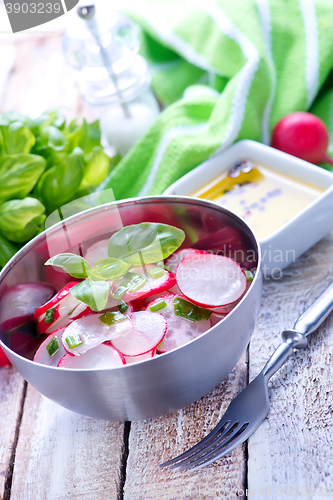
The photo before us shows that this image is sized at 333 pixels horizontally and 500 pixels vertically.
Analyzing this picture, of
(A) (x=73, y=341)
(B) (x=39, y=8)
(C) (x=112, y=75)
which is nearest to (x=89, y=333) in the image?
(A) (x=73, y=341)

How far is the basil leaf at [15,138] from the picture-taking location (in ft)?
2.46

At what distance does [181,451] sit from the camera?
55 cm

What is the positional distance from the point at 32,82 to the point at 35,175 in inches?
27.7

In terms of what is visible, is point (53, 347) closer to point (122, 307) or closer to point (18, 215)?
point (122, 307)

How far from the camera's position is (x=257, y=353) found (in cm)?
65

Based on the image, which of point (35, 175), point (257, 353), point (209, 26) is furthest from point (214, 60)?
point (257, 353)

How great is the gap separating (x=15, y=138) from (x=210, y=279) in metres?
0.40

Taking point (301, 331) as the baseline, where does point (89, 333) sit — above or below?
above

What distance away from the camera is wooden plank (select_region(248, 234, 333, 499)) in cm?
51

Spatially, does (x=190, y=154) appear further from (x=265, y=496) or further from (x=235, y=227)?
(x=265, y=496)

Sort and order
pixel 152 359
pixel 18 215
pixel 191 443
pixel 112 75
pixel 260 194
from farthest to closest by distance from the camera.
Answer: pixel 112 75, pixel 260 194, pixel 18 215, pixel 191 443, pixel 152 359

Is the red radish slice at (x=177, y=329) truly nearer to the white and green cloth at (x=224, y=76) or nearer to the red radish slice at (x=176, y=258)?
the red radish slice at (x=176, y=258)

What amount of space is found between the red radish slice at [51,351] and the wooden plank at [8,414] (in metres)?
0.15

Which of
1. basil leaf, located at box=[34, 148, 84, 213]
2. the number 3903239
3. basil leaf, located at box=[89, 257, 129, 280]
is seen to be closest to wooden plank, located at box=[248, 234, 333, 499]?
basil leaf, located at box=[89, 257, 129, 280]
